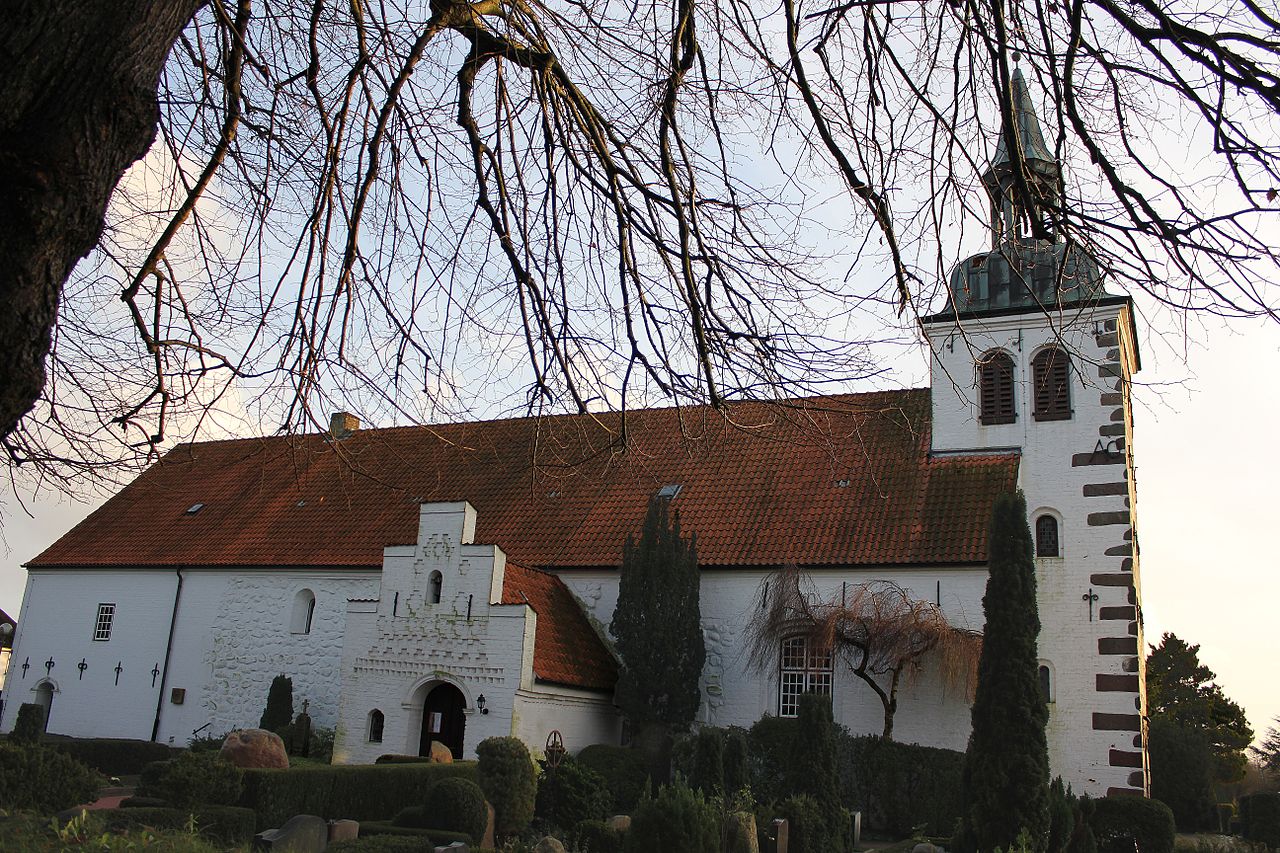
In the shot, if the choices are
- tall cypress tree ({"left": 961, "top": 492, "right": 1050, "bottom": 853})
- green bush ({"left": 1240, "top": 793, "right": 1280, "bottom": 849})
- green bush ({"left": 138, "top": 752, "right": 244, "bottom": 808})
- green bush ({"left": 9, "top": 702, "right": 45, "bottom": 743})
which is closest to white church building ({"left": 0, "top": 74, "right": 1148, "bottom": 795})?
tall cypress tree ({"left": 961, "top": 492, "right": 1050, "bottom": 853})

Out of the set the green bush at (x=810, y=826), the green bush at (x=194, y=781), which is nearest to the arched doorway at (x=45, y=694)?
the green bush at (x=194, y=781)

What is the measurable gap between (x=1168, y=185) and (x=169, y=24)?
135 inches

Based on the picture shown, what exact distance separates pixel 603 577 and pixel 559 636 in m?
1.80

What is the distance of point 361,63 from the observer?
→ 4.90m

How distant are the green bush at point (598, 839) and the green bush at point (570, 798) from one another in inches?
57.3

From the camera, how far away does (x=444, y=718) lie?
15.4m

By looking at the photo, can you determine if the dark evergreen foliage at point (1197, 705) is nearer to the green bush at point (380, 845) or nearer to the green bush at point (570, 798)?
the green bush at point (570, 798)

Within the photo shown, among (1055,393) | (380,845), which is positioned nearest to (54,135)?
(380,845)

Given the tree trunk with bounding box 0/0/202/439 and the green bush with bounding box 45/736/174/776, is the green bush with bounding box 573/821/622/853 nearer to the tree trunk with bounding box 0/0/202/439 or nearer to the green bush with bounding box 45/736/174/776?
the tree trunk with bounding box 0/0/202/439

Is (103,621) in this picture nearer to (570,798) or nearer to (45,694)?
(45,694)

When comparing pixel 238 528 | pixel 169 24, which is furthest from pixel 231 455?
pixel 169 24

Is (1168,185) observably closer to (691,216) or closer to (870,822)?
(691,216)

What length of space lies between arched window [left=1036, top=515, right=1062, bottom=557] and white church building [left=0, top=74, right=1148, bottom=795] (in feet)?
0.11

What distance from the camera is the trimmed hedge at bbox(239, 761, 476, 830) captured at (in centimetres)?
1096
